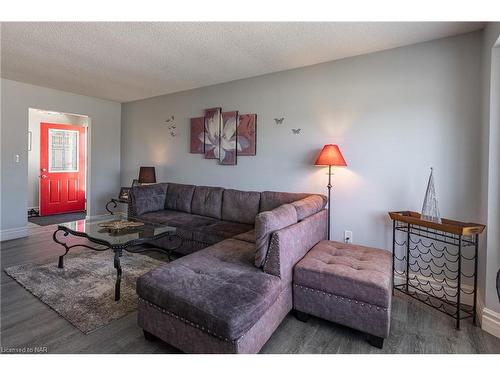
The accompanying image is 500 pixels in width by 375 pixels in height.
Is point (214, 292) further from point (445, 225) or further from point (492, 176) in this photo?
point (492, 176)

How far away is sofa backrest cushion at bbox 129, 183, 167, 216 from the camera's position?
3.58m

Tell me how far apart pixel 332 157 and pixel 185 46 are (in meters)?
1.83

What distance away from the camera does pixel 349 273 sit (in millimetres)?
1730

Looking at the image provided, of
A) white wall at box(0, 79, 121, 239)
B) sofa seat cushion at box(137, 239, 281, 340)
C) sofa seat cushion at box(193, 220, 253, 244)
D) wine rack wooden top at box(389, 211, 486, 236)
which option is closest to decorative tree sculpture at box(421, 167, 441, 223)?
wine rack wooden top at box(389, 211, 486, 236)

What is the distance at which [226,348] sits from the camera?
4.26 ft

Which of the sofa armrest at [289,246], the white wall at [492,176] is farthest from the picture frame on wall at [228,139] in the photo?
the white wall at [492,176]

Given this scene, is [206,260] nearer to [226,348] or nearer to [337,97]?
[226,348]

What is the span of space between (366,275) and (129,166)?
476 cm

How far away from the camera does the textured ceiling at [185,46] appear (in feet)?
7.16

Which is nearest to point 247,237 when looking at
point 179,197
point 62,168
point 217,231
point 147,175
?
point 217,231

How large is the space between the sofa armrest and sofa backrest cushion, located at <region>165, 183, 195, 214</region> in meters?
2.05
